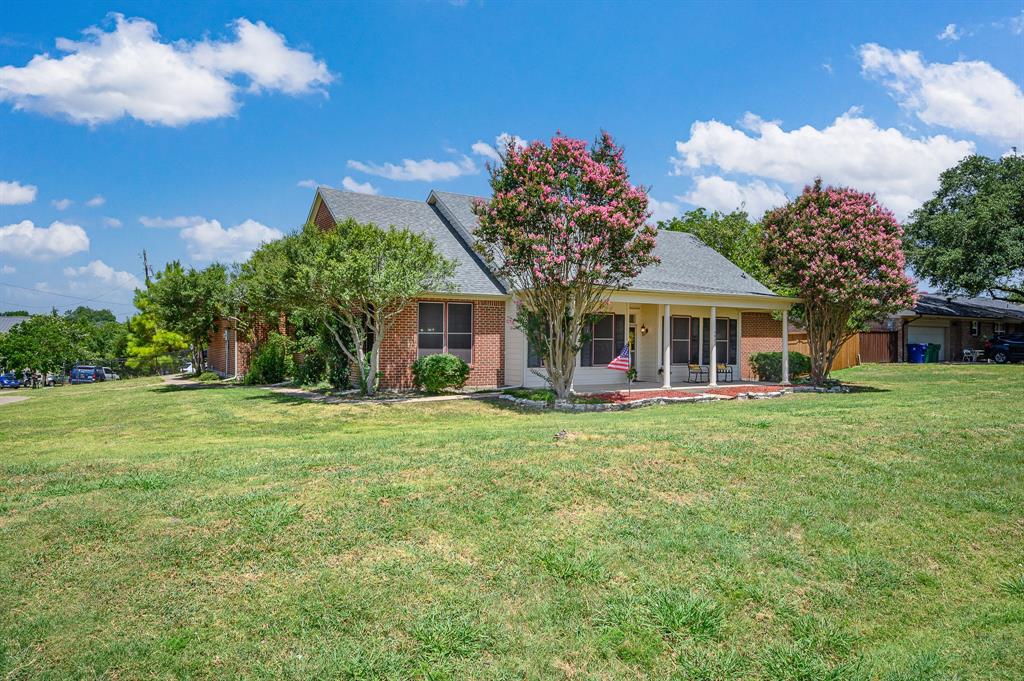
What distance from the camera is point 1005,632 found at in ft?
14.4

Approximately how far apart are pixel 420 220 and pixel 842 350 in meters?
20.1

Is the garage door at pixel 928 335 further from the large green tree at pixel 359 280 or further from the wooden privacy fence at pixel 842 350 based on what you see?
the large green tree at pixel 359 280

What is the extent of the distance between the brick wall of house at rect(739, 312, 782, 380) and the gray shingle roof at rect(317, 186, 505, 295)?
9.79m

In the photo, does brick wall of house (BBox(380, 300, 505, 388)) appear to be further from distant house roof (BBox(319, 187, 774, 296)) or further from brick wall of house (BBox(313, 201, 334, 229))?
brick wall of house (BBox(313, 201, 334, 229))

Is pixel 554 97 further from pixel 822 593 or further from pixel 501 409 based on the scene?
pixel 822 593

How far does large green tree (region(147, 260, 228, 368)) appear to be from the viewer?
2338 centimetres

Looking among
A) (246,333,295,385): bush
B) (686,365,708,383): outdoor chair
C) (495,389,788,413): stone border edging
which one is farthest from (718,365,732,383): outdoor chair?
(246,333,295,385): bush

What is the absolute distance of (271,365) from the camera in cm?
2272

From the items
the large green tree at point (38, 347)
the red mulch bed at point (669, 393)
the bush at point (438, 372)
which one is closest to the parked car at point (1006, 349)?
the red mulch bed at point (669, 393)

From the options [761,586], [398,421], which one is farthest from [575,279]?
[761,586]

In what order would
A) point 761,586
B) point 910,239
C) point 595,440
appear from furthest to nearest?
point 910,239, point 595,440, point 761,586

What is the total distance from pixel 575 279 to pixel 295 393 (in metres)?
9.05

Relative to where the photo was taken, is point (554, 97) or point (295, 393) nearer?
point (554, 97)

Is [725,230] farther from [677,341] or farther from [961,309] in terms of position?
[677,341]
